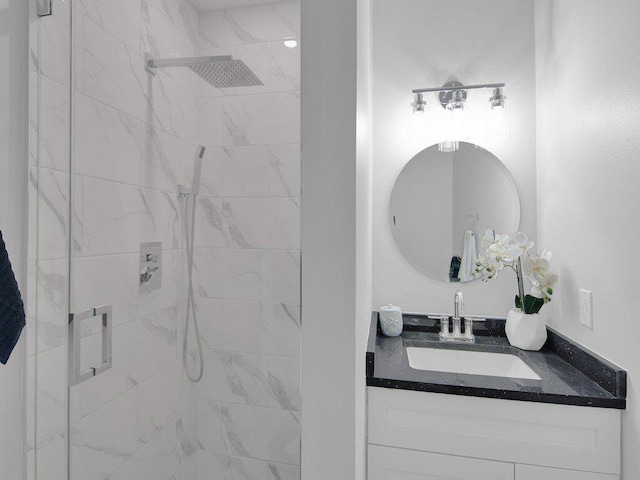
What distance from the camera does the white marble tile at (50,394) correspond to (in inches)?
36.9

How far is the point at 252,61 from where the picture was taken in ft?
3.59

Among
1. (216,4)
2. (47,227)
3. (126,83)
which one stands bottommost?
(47,227)

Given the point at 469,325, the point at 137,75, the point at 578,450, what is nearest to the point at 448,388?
the point at 578,450

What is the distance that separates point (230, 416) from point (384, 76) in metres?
1.69

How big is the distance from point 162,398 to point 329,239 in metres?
0.64

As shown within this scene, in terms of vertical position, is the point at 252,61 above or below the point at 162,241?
above

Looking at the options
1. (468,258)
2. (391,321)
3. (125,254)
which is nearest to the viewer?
(125,254)

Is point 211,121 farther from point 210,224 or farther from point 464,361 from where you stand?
point 464,361

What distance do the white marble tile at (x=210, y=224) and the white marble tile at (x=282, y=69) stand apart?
36 centimetres

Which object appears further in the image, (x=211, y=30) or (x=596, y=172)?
(x=596, y=172)

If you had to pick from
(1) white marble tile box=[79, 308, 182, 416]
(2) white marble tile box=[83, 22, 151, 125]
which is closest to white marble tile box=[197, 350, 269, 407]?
(1) white marble tile box=[79, 308, 182, 416]

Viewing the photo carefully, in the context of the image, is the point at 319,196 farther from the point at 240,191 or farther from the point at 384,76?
the point at 384,76

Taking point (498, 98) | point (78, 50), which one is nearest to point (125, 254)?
point (78, 50)

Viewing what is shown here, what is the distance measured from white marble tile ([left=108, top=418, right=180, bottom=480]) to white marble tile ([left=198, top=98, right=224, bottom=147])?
789mm
